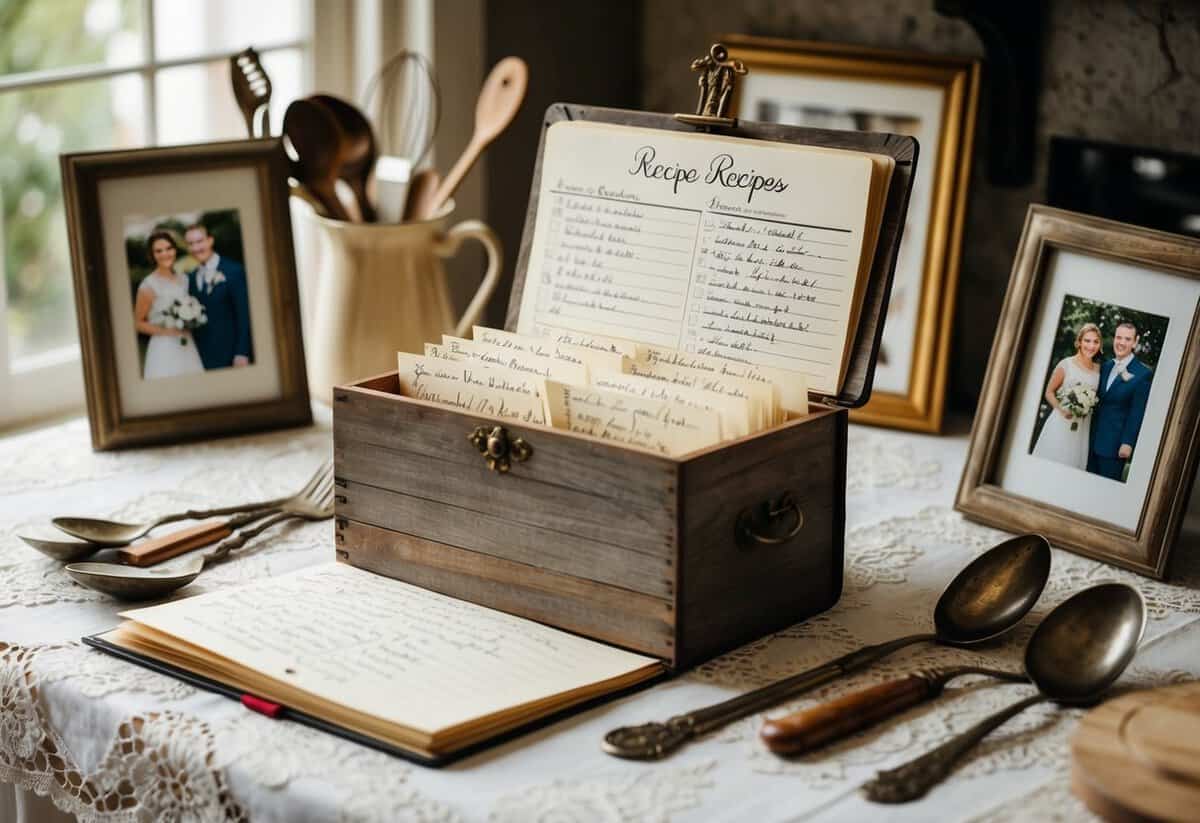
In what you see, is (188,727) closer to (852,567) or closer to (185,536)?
(185,536)

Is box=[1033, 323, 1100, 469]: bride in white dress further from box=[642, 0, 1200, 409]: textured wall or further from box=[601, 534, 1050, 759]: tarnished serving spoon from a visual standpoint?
box=[642, 0, 1200, 409]: textured wall

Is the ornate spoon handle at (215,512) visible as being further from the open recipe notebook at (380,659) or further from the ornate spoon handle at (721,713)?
the ornate spoon handle at (721,713)

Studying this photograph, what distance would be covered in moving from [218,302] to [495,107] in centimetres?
34

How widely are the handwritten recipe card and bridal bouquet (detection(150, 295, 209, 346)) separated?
37cm

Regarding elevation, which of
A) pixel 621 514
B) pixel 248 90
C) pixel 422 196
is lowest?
A: pixel 621 514

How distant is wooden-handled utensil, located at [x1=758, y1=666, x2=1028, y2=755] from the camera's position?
2.86ft

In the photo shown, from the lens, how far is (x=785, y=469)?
1.04 m

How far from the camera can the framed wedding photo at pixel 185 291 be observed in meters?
1.40

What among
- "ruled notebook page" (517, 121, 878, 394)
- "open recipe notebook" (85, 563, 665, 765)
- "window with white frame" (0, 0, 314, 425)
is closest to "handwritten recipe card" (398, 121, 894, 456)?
"ruled notebook page" (517, 121, 878, 394)

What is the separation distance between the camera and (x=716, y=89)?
120cm

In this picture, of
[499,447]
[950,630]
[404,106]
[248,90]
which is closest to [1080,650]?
[950,630]

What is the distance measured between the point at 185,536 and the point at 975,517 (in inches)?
26.8

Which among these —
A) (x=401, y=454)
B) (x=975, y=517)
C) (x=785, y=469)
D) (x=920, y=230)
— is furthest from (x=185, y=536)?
(x=920, y=230)

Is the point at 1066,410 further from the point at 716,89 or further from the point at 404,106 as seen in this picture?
the point at 404,106
